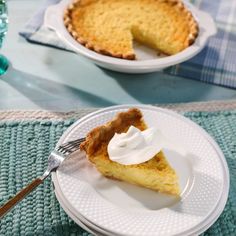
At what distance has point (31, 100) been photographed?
1325 mm

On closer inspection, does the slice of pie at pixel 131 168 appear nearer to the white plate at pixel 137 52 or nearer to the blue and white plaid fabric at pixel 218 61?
the white plate at pixel 137 52

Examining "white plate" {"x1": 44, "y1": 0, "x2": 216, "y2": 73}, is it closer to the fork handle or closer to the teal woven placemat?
the teal woven placemat

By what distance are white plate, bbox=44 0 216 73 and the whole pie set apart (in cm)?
2

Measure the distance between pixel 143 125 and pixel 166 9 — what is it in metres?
0.65

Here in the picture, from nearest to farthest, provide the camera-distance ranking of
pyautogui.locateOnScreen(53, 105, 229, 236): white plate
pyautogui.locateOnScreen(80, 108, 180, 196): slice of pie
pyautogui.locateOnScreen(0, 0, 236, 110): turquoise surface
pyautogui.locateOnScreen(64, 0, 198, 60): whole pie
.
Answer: pyautogui.locateOnScreen(53, 105, 229, 236): white plate, pyautogui.locateOnScreen(80, 108, 180, 196): slice of pie, pyautogui.locateOnScreen(0, 0, 236, 110): turquoise surface, pyautogui.locateOnScreen(64, 0, 198, 60): whole pie

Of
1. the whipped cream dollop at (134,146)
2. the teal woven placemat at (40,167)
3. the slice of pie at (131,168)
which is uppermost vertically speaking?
→ the whipped cream dollop at (134,146)

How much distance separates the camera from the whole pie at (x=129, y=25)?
1455 mm

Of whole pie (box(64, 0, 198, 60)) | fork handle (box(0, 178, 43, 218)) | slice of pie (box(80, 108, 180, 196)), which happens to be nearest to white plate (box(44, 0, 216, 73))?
whole pie (box(64, 0, 198, 60))

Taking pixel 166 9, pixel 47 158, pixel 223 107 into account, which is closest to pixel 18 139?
pixel 47 158

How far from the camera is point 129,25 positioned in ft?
5.04

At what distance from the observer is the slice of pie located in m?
1.02

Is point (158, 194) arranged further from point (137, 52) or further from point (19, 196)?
point (137, 52)

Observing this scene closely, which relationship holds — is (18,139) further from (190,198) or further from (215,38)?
(215,38)

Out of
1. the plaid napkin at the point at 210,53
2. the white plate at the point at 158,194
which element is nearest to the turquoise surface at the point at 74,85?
the plaid napkin at the point at 210,53
